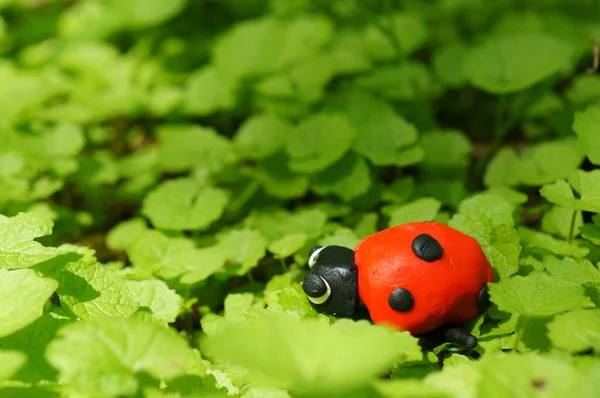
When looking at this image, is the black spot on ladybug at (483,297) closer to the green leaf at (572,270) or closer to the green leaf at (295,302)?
the green leaf at (572,270)

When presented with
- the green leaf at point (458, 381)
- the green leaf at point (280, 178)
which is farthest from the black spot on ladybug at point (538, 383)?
the green leaf at point (280, 178)

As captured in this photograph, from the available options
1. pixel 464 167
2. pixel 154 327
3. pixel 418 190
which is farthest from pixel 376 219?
pixel 154 327

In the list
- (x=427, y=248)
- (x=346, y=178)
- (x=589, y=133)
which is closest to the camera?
(x=427, y=248)

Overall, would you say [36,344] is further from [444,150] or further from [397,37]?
[397,37]

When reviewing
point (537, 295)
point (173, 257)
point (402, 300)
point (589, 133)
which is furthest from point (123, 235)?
point (589, 133)

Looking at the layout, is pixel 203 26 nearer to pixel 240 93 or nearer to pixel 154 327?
pixel 240 93

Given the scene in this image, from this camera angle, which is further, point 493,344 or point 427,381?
point 493,344
